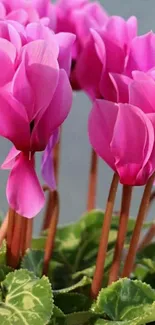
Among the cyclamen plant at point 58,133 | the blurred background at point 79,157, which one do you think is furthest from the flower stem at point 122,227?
the blurred background at point 79,157

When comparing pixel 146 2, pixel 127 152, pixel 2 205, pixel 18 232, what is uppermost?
pixel 127 152

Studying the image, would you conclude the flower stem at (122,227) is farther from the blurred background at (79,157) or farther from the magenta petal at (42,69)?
the blurred background at (79,157)

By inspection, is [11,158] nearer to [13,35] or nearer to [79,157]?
[13,35]

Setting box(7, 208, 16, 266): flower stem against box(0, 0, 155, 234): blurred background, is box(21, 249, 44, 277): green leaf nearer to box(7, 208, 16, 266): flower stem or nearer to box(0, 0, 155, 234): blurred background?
box(7, 208, 16, 266): flower stem

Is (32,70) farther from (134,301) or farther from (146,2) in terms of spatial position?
(146,2)

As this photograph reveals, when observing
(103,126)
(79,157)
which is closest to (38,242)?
(103,126)

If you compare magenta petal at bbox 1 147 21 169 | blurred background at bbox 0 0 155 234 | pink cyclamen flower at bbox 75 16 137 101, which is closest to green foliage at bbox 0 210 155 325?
magenta petal at bbox 1 147 21 169

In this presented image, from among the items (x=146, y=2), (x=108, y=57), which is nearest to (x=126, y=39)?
(x=108, y=57)
